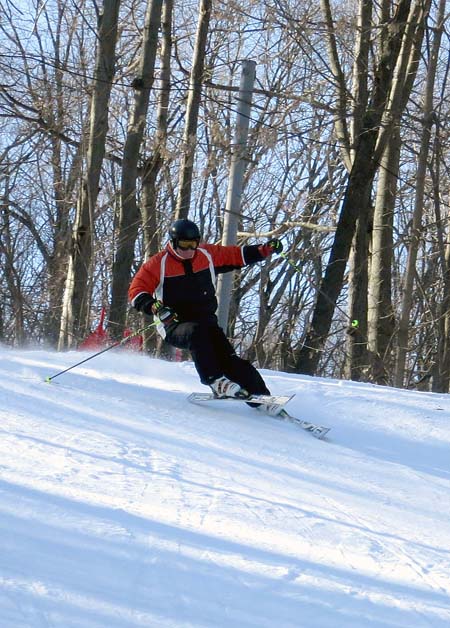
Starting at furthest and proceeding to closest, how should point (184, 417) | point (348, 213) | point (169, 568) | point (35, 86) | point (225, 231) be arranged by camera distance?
point (35, 86), point (348, 213), point (225, 231), point (184, 417), point (169, 568)

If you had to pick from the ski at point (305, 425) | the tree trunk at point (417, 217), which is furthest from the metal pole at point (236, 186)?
the tree trunk at point (417, 217)

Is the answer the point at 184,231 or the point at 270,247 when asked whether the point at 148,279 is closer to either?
the point at 184,231

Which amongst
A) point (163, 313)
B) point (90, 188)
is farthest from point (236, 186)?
point (163, 313)

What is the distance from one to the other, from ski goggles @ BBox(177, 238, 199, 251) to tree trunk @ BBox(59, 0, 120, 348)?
863cm

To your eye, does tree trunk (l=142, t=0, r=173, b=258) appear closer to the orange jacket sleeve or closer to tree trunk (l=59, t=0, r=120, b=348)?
tree trunk (l=59, t=0, r=120, b=348)

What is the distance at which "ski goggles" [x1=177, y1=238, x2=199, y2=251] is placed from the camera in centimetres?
762

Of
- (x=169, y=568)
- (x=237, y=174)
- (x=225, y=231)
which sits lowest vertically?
(x=169, y=568)

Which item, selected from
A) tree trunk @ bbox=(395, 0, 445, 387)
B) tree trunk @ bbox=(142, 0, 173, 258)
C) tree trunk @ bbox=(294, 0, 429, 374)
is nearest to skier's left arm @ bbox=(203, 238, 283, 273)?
tree trunk @ bbox=(294, 0, 429, 374)

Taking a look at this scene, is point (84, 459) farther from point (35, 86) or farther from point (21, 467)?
point (35, 86)

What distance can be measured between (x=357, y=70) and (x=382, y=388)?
9.18m

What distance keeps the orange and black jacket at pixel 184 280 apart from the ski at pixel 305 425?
44.0 inches

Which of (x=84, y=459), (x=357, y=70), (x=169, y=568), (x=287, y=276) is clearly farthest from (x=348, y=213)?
(x=287, y=276)

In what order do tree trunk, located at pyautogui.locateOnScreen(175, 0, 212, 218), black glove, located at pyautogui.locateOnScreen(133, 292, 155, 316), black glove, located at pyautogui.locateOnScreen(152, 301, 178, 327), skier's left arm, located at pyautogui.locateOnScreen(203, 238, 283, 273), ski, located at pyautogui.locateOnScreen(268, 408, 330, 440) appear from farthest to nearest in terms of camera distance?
tree trunk, located at pyautogui.locateOnScreen(175, 0, 212, 218), skier's left arm, located at pyautogui.locateOnScreen(203, 238, 283, 273), black glove, located at pyautogui.locateOnScreen(133, 292, 155, 316), black glove, located at pyautogui.locateOnScreen(152, 301, 178, 327), ski, located at pyautogui.locateOnScreen(268, 408, 330, 440)

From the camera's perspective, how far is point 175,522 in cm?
426
